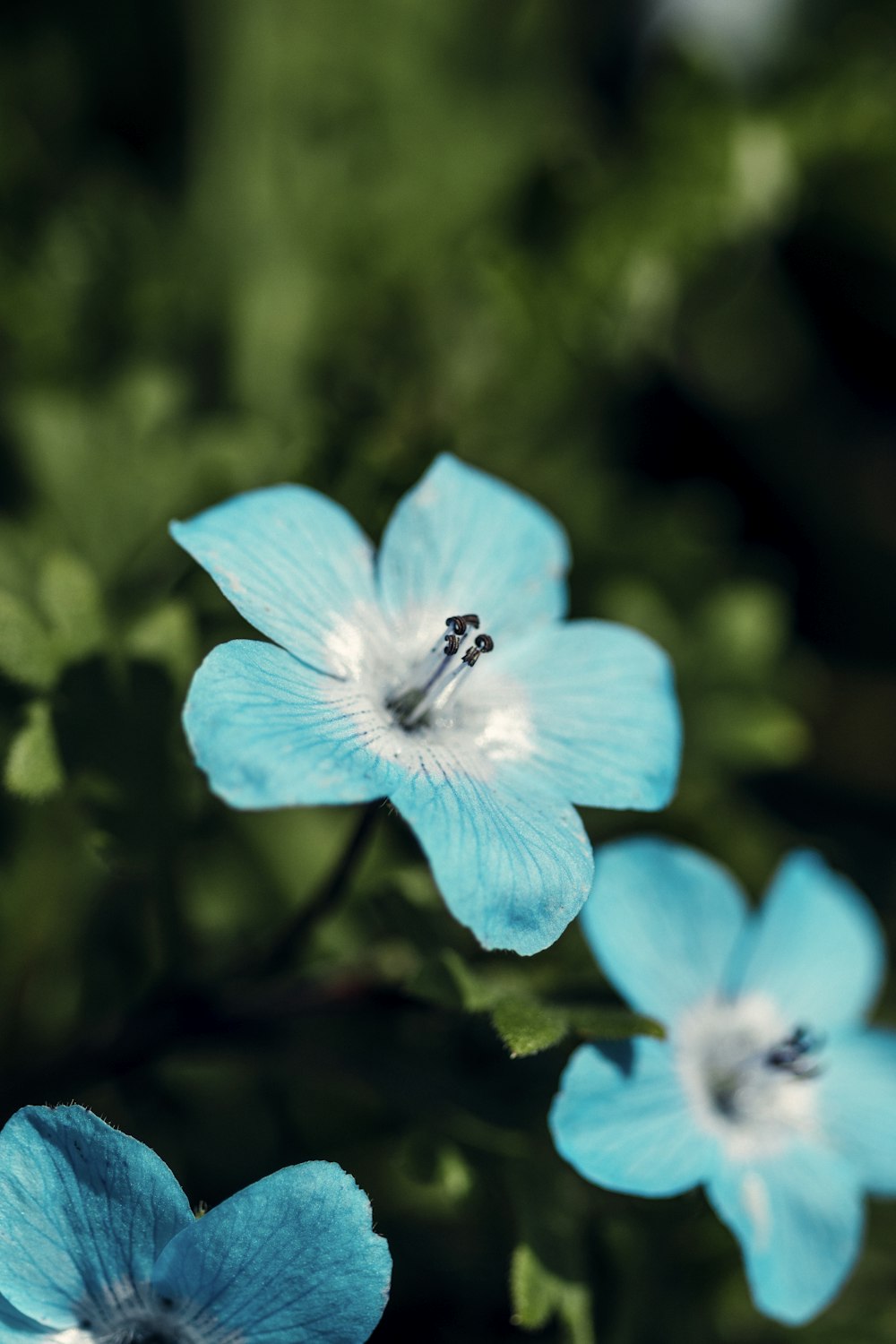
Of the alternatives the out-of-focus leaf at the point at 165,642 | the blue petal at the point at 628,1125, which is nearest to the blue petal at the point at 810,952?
the blue petal at the point at 628,1125

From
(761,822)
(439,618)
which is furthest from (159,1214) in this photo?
(761,822)

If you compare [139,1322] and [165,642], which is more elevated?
[165,642]

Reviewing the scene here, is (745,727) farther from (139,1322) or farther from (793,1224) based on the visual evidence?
(139,1322)

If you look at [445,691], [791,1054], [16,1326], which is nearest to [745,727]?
[791,1054]

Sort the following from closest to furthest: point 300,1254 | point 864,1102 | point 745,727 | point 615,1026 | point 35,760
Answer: point 300,1254 → point 615,1026 → point 35,760 → point 864,1102 → point 745,727

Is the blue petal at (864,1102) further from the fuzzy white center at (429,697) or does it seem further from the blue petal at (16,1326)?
the blue petal at (16,1326)

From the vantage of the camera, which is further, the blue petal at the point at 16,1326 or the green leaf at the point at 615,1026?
the green leaf at the point at 615,1026

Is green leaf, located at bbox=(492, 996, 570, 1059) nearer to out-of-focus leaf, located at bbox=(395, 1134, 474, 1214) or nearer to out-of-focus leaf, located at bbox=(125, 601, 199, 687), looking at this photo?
out-of-focus leaf, located at bbox=(395, 1134, 474, 1214)
